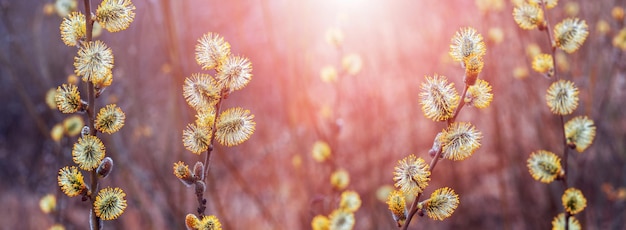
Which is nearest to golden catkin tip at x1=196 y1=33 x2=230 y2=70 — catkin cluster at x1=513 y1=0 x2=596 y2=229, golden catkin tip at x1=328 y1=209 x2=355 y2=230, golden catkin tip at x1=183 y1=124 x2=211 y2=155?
golden catkin tip at x1=183 y1=124 x2=211 y2=155

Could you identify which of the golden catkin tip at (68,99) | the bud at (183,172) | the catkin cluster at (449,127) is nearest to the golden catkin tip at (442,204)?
the catkin cluster at (449,127)

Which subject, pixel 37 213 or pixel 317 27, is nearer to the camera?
pixel 37 213

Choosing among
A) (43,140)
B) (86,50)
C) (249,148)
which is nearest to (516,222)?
(249,148)

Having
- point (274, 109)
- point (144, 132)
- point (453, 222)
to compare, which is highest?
point (274, 109)

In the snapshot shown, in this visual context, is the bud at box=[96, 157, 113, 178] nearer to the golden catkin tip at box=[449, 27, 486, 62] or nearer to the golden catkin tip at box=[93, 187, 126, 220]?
the golden catkin tip at box=[93, 187, 126, 220]

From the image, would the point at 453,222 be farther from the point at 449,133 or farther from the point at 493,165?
the point at 449,133

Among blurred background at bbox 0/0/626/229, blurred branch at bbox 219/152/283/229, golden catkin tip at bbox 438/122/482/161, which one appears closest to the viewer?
golden catkin tip at bbox 438/122/482/161

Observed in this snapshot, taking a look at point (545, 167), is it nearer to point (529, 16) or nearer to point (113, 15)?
point (529, 16)

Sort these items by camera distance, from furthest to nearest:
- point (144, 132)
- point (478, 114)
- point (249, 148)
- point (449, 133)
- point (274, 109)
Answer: point (274, 109) < point (249, 148) < point (478, 114) < point (144, 132) < point (449, 133)

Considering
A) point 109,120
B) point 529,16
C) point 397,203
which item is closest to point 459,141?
point 397,203
